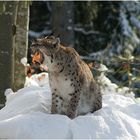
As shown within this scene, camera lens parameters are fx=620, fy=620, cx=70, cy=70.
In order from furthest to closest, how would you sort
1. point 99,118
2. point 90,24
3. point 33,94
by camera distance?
point 90,24, point 33,94, point 99,118

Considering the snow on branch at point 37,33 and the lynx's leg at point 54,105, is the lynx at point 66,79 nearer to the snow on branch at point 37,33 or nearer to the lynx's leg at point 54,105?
the lynx's leg at point 54,105

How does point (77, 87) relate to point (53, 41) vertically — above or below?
below

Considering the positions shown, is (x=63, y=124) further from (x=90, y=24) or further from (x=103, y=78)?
(x=90, y=24)

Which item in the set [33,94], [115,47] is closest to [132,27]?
[115,47]

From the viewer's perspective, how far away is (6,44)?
7.22 m

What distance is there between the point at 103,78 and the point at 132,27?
22.7 feet

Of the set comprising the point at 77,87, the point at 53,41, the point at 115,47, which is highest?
the point at 53,41

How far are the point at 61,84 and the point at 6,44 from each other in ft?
4.88

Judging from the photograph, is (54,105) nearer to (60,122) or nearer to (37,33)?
(60,122)

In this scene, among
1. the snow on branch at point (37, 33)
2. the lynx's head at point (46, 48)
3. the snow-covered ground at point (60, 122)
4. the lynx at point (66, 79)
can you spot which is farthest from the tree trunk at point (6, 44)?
the snow on branch at point (37, 33)

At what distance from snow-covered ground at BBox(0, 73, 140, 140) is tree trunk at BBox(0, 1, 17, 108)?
73 cm

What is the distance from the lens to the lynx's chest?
19.5ft

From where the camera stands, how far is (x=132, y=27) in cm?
1595

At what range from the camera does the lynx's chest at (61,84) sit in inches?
234
